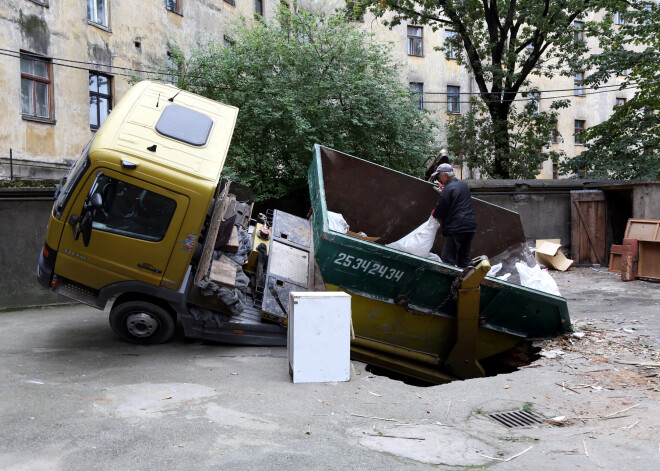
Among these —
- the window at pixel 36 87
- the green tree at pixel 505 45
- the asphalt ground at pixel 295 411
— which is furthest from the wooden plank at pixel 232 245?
the green tree at pixel 505 45

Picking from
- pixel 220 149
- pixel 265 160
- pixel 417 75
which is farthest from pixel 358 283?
pixel 417 75

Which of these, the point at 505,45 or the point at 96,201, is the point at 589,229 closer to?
the point at 505,45

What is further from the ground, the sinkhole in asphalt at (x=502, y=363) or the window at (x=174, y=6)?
the window at (x=174, y=6)

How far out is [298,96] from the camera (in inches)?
511

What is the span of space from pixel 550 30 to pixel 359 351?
15681 millimetres

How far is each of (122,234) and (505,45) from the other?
54.7 ft

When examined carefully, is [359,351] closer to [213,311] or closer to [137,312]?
[213,311]

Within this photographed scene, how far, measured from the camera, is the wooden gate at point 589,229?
14.1 metres

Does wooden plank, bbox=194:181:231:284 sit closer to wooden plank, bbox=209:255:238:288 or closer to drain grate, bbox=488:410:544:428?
wooden plank, bbox=209:255:238:288

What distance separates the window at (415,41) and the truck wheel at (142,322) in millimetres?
27679

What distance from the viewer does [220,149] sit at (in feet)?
21.4

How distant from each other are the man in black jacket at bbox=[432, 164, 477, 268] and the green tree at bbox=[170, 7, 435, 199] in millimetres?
5699

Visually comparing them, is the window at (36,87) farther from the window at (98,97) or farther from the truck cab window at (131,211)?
the truck cab window at (131,211)

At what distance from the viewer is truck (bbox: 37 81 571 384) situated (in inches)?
234
